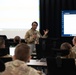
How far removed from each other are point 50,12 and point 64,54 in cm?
532

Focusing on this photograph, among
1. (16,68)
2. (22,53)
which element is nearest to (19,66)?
→ (16,68)

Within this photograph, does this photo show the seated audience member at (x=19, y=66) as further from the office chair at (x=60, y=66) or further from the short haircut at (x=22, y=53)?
the office chair at (x=60, y=66)

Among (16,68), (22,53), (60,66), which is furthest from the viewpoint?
(60,66)

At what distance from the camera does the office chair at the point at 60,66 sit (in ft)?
12.7

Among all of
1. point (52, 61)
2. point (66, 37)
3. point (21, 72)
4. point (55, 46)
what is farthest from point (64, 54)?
point (66, 37)

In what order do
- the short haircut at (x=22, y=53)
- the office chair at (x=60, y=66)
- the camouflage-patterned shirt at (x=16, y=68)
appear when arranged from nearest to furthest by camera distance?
the camouflage-patterned shirt at (x=16, y=68) < the short haircut at (x=22, y=53) < the office chair at (x=60, y=66)

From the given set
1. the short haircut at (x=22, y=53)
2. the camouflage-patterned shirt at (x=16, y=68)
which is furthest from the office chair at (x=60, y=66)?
the camouflage-patterned shirt at (x=16, y=68)

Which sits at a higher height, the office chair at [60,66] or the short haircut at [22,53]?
the short haircut at [22,53]

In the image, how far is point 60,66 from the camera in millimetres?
3961

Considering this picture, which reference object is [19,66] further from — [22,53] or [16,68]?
[22,53]

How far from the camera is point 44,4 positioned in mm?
9719

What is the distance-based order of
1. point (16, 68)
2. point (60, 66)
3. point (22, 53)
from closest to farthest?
1. point (16, 68)
2. point (22, 53)
3. point (60, 66)

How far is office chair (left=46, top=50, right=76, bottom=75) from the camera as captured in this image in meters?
3.88

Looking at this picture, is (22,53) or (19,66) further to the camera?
(22,53)
